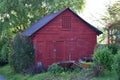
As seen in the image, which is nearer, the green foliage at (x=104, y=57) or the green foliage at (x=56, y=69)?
the green foliage at (x=104, y=57)

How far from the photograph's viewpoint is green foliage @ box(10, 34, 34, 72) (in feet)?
76.6

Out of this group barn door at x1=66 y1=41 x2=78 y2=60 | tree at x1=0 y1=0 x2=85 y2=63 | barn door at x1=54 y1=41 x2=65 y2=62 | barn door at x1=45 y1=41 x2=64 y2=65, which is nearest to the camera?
barn door at x1=45 y1=41 x2=64 y2=65

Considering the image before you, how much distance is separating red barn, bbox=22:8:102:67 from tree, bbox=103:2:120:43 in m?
6.60

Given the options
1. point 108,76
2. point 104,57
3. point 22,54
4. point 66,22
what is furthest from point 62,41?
→ point 108,76

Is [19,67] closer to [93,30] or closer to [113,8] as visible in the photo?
[93,30]

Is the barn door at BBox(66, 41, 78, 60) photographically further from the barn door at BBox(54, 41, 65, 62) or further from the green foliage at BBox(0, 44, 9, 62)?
the green foliage at BBox(0, 44, 9, 62)

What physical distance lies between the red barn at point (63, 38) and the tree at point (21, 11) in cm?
597

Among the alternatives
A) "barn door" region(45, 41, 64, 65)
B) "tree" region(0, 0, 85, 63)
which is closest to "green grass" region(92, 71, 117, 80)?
"barn door" region(45, 41, 64, 65)

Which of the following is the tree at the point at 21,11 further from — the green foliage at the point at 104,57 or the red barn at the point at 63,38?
the green foliage at the point at 104,57

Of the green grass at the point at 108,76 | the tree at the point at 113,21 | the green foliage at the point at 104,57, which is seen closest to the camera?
the green grass at the point at 108,76

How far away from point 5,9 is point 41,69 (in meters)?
11.4

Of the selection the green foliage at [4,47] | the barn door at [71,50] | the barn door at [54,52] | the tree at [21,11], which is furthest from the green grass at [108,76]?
the tree at [21,11]

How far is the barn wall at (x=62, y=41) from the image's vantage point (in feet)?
81.4

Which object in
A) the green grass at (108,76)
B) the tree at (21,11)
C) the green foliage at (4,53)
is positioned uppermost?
the tree at (21,11)
